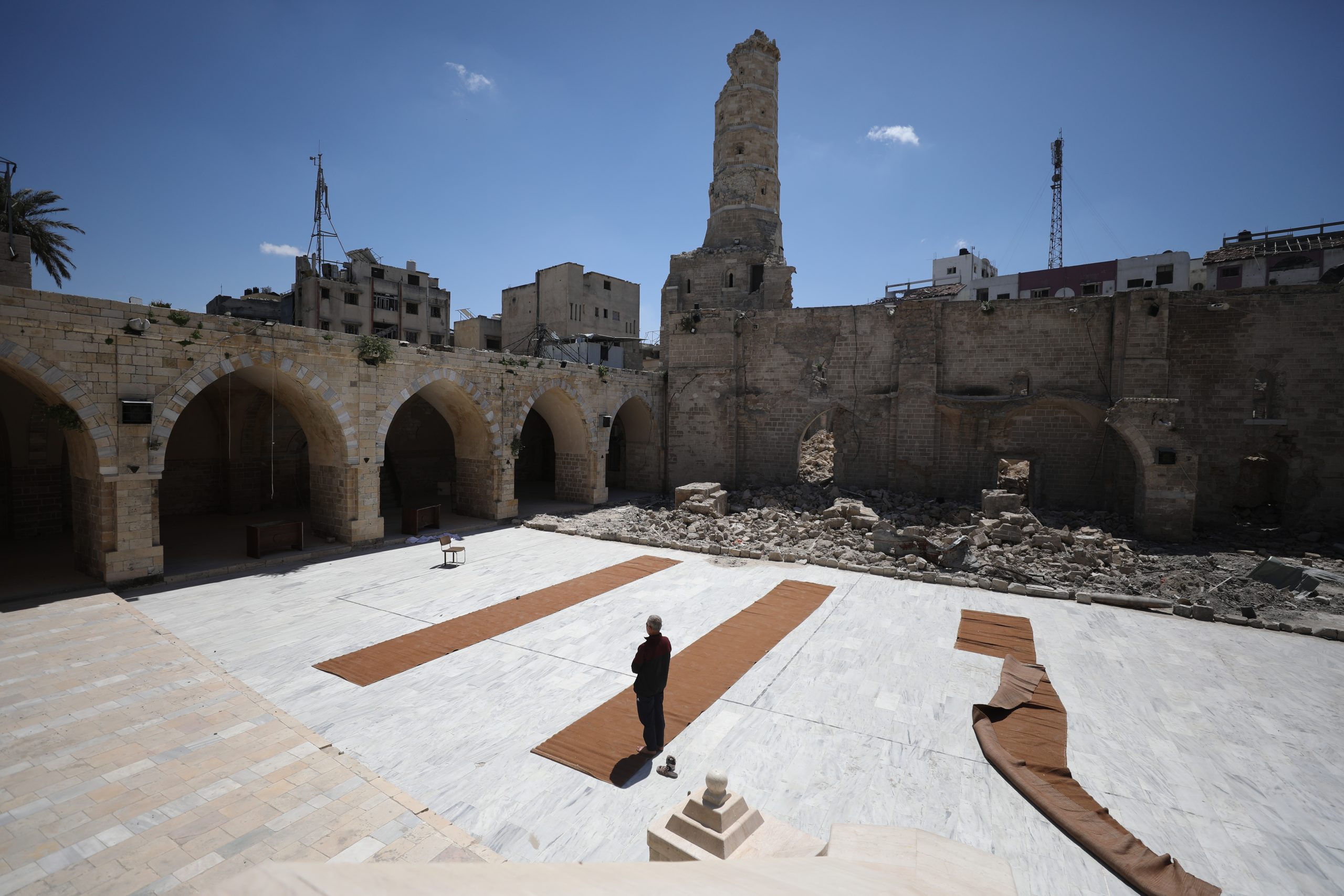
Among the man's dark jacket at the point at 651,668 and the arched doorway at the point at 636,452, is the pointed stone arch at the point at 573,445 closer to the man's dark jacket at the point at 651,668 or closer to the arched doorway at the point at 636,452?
the arched doorway at the point at 636,452

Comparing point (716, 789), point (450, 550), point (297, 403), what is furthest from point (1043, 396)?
point (297, 403)

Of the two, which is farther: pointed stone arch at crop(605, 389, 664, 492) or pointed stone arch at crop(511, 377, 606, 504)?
pointed stone arch at crop(605, 389, 664, 492)

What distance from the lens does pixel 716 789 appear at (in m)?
3.61

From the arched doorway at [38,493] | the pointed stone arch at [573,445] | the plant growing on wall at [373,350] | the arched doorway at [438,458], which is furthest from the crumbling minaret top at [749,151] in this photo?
the arched doorway at [38,493]

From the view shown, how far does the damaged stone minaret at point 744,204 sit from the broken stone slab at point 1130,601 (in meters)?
16.4

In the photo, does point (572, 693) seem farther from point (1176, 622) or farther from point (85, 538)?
point (85, 538)

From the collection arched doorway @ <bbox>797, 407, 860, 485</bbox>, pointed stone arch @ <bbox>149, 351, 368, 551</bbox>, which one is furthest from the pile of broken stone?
pointed stone arch @ <bbox>149, 351, 368, 551</bbox>

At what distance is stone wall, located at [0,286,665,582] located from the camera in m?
9.88

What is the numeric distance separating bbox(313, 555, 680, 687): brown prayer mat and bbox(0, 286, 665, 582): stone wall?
5.73m

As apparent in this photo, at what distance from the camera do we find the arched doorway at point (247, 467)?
13.9 metres

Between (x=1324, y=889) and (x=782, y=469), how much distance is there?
17261 mm

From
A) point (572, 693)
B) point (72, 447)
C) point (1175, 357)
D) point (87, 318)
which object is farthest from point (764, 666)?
point (1175, 357)

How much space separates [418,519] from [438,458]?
22.2 ft

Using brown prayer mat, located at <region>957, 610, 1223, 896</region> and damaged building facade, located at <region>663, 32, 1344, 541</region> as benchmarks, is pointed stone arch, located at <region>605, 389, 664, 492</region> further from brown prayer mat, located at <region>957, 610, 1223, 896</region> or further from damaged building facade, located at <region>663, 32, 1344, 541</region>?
brown prayer mat, located at <region>957, 610, 1223, 896</region>
